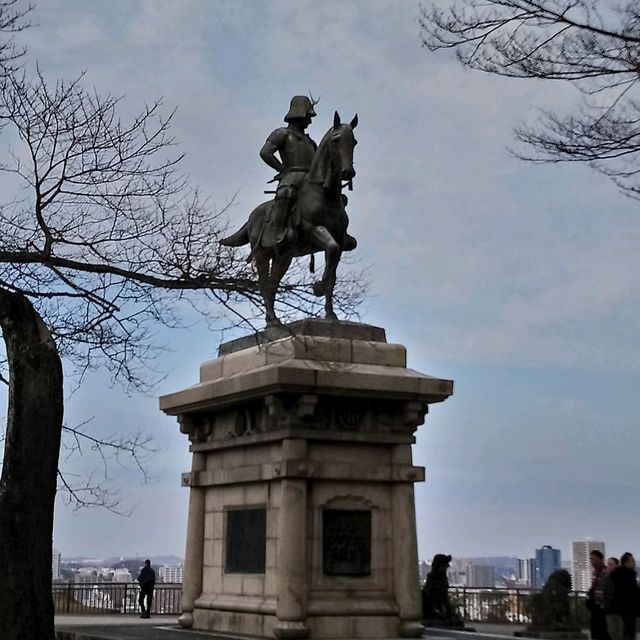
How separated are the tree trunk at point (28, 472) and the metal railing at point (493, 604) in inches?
555

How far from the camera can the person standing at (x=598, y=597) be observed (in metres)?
18.0

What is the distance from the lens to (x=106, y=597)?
104 ft

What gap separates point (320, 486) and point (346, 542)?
0.78 m

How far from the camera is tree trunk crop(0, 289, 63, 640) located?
49.0ft

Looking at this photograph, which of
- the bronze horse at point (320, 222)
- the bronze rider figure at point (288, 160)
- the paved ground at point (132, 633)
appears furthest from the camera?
the bronze rider figure at point (288, 160)

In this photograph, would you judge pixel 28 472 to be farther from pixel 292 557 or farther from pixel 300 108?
pixel 300 108

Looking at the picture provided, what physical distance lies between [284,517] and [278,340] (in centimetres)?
236

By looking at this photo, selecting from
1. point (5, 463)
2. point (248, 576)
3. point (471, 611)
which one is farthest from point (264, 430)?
point (471, 611)

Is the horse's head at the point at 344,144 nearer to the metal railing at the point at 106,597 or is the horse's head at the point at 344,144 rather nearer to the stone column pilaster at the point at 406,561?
the stone column pilaster at the point at 406,561

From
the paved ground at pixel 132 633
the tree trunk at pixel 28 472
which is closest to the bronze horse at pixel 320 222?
the tree trunk at pixel 28 472

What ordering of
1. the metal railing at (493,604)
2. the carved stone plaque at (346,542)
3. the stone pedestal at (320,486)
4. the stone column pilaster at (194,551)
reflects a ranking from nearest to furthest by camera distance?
1. the stone pedestal at (320,486)
2. the carved stone plaque at (346,542)
3. the stone column pilaster at (194,551)
4. the metal railing at (493,604)

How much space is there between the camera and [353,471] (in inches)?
580

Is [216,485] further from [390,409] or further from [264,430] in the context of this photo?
[390,409]

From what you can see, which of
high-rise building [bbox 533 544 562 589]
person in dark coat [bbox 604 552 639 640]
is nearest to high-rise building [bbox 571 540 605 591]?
high-rise building [bbox 533 544 562 589]
